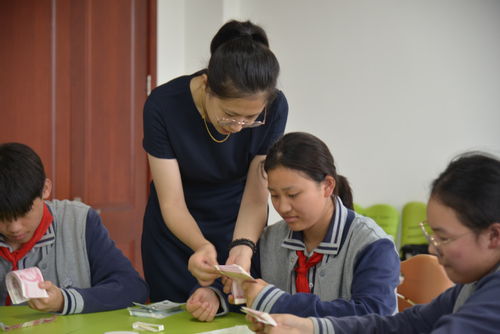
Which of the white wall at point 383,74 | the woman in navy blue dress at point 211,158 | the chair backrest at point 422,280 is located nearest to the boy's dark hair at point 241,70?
the woman in navy blue dress at point 211,158

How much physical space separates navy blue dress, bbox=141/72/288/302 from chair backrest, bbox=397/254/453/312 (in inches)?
28.0

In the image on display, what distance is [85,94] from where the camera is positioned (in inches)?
153

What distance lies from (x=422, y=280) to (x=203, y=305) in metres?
0.96

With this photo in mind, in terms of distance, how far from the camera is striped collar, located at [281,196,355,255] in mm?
1959

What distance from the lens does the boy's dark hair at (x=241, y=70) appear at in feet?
6.15

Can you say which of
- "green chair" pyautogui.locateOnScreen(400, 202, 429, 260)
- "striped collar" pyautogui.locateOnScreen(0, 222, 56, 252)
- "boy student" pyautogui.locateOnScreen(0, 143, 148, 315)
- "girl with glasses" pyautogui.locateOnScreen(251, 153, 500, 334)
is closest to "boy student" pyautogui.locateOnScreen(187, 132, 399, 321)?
"boy student" pyautogui.locateOnScreen(0, 143, 148, 315)

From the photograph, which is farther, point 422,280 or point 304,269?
point 422,280

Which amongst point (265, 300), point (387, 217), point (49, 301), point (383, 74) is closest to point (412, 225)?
point (387, 217)

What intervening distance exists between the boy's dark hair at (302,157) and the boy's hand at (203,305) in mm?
438

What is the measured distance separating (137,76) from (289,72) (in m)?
1.82

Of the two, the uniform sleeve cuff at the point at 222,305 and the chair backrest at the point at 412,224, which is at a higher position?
the uniform sleeve cuff at the point at 222,305

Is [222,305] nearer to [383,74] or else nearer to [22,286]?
[22,286]

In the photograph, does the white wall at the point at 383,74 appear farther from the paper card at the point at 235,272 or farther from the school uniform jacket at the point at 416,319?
the school uniform jacket at the point at 416,319

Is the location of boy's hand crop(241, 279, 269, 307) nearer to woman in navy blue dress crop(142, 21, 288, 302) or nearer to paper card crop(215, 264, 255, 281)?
paper card crop(215, 264, 255, 281)
